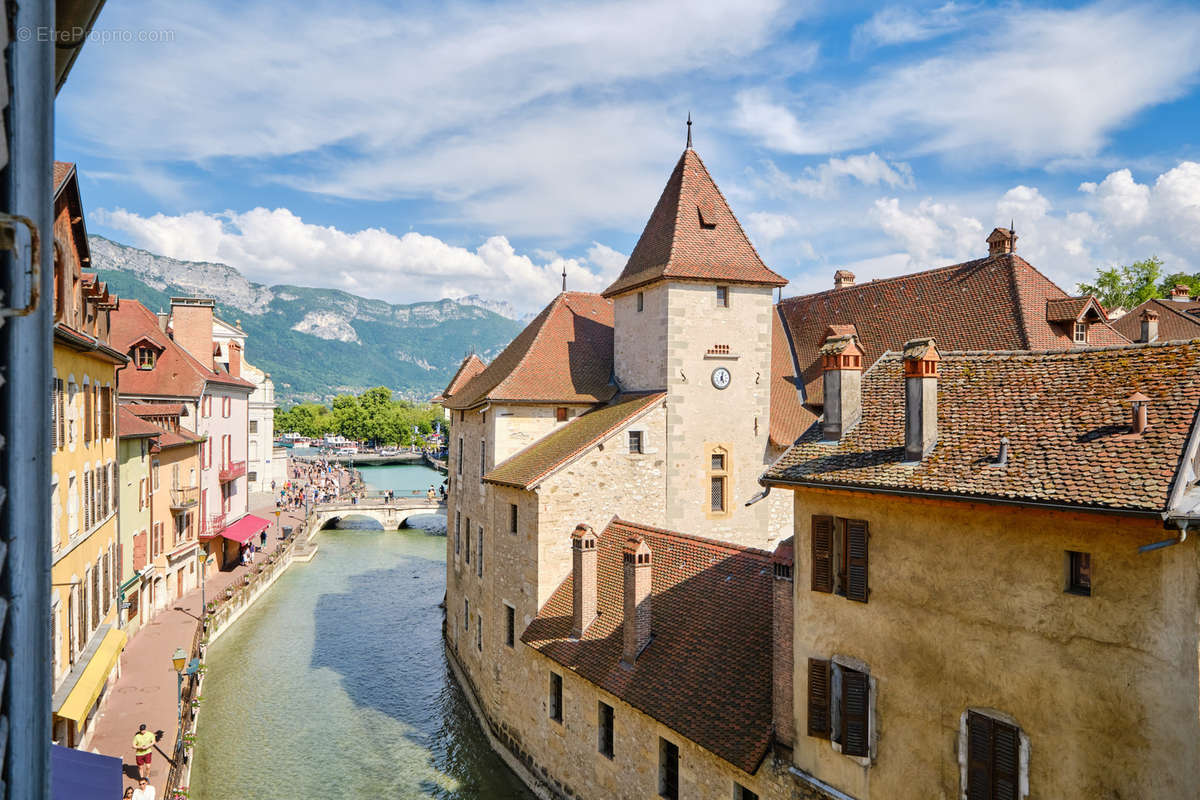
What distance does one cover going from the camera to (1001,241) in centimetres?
2352

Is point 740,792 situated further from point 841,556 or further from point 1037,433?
point 1037,433

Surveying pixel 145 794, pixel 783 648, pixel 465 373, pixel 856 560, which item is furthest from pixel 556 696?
pixel 465 373

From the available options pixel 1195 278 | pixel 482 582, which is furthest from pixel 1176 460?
pixel 1195 278

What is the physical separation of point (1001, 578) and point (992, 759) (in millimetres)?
2258

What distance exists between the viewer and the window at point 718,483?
23516 mm

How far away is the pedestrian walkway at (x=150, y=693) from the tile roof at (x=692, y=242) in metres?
17.1

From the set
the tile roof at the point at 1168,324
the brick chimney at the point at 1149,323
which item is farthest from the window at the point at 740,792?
the tile roof at the point at 1168,324

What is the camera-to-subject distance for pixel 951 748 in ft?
35.5

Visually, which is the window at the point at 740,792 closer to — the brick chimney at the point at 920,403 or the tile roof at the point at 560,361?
the brick chimney at the point at 920,403

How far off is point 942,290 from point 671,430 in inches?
360

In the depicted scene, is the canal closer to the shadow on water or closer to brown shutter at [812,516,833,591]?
the shadow on water

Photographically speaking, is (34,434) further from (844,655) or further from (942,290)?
(942,290)

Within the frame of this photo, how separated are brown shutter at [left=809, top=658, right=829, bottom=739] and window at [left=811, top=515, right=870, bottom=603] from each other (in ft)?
3.89

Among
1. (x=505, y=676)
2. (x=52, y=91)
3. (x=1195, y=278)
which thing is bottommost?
(x=505, y=676)
